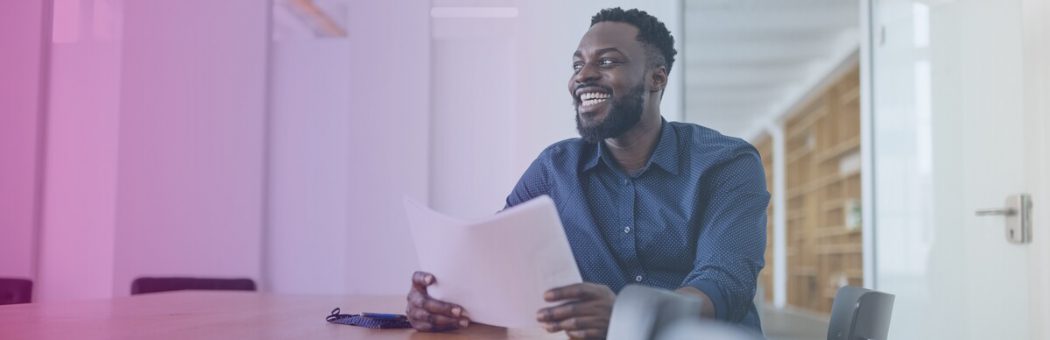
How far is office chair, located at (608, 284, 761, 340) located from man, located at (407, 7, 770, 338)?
99cm

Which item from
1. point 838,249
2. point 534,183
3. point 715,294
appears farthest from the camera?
point 838,249

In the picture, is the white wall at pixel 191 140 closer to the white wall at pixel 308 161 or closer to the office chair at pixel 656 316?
the white wall at pixel 308 161

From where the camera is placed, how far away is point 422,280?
1.62 m

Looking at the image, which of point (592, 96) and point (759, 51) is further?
point (759, 51)

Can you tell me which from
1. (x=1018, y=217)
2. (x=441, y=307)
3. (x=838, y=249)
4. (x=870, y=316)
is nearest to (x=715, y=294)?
(x=870, y=316)

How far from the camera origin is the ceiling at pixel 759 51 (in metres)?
6.20

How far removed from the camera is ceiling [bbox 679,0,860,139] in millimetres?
6203

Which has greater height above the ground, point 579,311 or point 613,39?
point 613,39

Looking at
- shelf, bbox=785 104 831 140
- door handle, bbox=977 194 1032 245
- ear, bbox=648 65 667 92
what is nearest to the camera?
ear, bbox=648 65 667 92

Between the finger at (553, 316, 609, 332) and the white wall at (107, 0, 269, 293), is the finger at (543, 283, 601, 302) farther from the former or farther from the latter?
the white wall at (107, 0, 269, 293)

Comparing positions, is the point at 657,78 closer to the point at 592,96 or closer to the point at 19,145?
the point at 592,96

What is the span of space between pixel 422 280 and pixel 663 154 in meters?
0.76

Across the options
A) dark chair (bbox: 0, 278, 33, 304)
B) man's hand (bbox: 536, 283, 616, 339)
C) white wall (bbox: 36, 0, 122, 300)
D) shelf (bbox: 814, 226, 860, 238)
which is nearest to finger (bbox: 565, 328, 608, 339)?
man's hand (bbox: 536, 283, 616, 339)

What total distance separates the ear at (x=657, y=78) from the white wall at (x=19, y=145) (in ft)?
11.0
